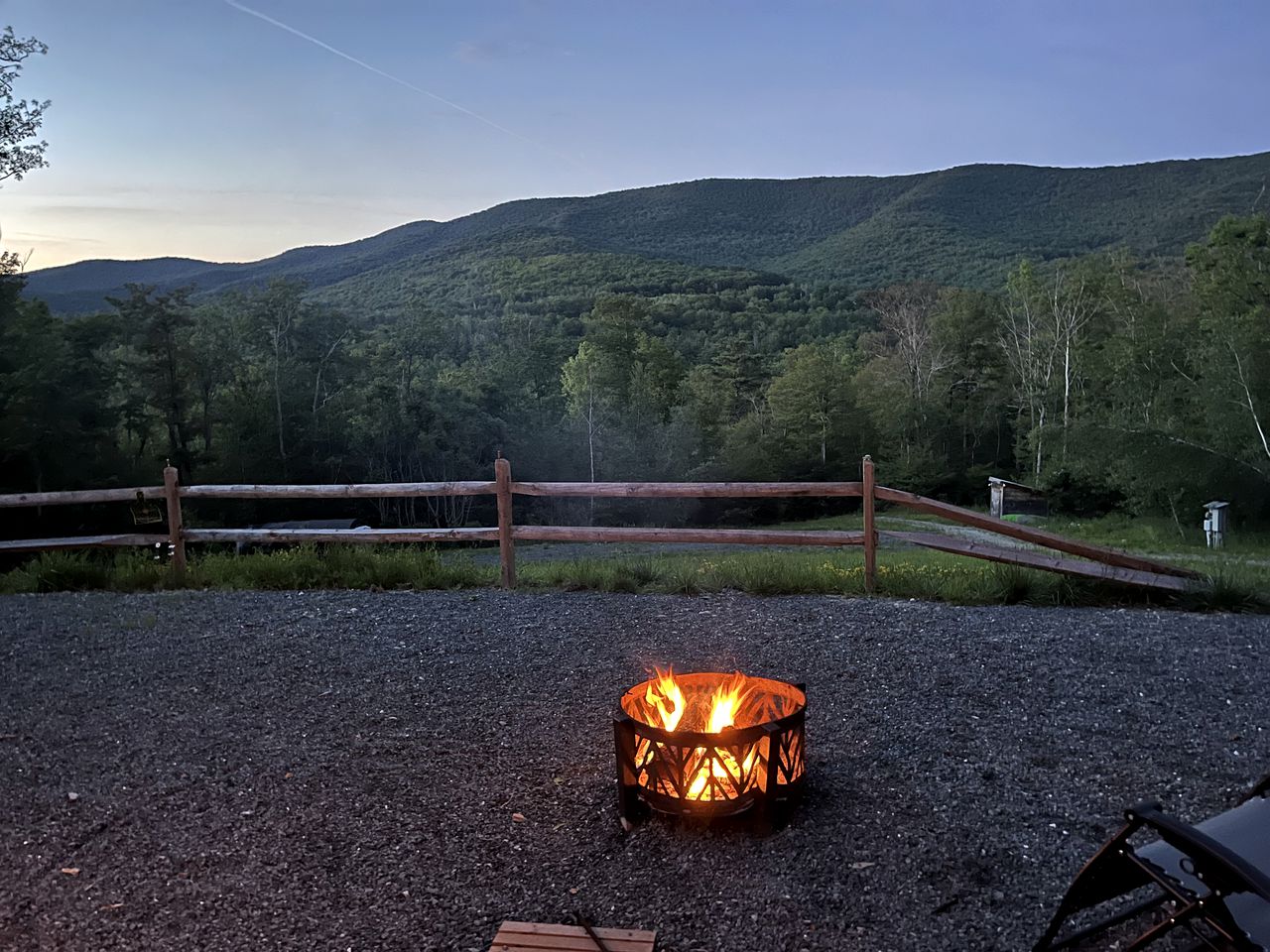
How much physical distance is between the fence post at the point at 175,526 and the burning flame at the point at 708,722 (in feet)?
18.5

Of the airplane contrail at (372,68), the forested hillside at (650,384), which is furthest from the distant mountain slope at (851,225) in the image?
the airplane contrail at (372,68)

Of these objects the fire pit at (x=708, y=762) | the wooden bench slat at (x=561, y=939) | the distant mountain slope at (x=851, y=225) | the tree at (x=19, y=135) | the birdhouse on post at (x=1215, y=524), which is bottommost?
the birdhouse on post at (x=1215, y=524)

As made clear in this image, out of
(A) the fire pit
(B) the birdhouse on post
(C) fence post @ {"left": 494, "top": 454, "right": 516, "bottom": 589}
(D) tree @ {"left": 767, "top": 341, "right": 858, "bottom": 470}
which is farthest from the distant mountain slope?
(A) the fire pit

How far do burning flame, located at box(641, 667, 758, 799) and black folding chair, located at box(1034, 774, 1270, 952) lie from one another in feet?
3.12

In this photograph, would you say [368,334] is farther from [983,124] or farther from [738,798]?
[738,798]

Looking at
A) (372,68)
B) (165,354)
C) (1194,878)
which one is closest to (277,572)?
(1194,878)

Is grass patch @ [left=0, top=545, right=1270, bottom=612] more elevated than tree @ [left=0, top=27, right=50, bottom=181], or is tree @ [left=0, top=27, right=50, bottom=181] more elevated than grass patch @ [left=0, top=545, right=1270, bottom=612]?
tree @ [left=0, top=27, right=50, bottom=181]

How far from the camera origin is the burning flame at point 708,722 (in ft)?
9.02

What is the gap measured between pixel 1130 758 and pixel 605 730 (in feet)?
6.46

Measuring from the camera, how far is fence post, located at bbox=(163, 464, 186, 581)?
7328 mm

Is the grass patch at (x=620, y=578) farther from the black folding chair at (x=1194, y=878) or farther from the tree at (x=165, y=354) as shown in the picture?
the tree at (x=165, y=354)

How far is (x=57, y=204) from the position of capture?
1514 cm

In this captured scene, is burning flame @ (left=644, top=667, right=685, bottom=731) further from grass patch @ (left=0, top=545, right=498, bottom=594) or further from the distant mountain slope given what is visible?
the distant mountain slope

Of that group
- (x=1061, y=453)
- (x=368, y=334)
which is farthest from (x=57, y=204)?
(x=1061, y=453)
